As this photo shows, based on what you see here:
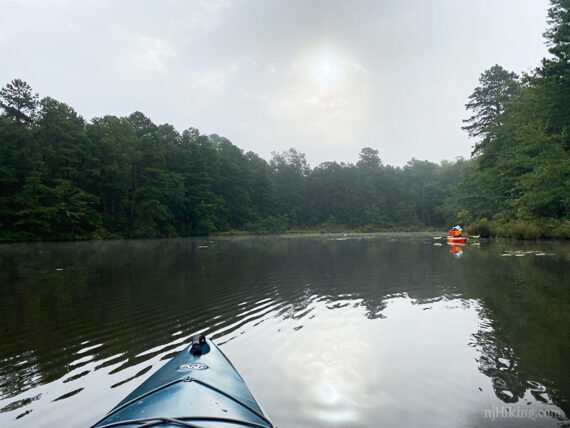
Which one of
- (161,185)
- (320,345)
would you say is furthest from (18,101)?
(320,345)

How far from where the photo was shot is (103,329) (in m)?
5.43

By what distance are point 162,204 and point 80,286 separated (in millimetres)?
41167

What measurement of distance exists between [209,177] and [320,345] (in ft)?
180

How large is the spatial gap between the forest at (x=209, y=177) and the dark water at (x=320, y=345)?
19155mm

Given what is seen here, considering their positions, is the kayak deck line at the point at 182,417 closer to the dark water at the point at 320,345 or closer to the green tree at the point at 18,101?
the dark water at the point at 320,345

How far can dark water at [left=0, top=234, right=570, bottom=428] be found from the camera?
3.04 meters

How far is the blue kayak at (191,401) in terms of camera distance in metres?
2.01

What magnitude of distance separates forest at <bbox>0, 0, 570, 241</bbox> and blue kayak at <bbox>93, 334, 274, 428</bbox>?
81.1ft

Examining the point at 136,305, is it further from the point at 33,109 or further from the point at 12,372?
the point at 33,109

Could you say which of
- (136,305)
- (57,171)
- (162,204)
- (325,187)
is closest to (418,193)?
(325,187)

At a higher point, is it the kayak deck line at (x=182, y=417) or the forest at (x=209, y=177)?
the forest at (x=209, y=177)

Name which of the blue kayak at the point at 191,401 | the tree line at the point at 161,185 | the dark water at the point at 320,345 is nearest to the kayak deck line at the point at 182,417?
the blue kayak at the point at 191,401

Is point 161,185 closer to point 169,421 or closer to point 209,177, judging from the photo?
point 209,177

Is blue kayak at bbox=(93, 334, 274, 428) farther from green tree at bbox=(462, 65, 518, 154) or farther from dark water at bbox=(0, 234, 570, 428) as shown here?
green tree at bbox=(462, 65, 518, 154)
